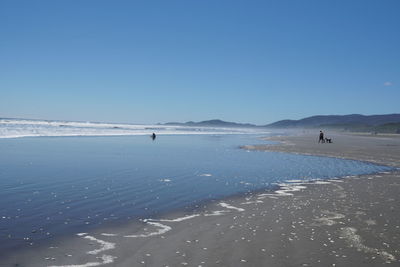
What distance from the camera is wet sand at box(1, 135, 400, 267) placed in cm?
743

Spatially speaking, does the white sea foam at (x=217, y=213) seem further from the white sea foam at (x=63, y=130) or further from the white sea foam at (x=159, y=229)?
the white sea foam at (x=63, y=130)

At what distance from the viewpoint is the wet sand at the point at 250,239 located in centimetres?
743

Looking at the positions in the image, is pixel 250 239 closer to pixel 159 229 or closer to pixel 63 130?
pixel 159 229

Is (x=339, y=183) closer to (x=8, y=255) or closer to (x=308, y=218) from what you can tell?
(x=308, y=218)

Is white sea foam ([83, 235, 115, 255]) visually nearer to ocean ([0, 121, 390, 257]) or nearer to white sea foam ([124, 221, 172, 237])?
ocean ([0, 121, 390, 257])

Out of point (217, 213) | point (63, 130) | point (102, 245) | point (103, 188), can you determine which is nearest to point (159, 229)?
point (102, 245)

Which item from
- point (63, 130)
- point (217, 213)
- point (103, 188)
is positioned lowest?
point (217, 213)

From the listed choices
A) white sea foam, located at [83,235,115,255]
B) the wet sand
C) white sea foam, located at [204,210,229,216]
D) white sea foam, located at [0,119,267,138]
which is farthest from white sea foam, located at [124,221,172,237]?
white sea foam, located at [0,119,267,138]

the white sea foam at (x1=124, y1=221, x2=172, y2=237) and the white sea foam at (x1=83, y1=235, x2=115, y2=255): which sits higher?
the white sea foam at (x1=83, y1=235, x2=115, y2=255)

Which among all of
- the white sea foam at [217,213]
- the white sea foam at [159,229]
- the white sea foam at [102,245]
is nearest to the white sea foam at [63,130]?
the white sea foam at [217,213]

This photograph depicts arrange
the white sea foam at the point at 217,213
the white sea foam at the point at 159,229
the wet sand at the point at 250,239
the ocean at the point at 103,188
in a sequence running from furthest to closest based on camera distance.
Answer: the white sea foam at the point at 217,213, the ocean at the point at 103,188, the white sea foam at the point at 159,229, the wet sand at the point at 250,239

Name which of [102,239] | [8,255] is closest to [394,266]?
[102,239]

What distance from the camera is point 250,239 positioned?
29.2 feet

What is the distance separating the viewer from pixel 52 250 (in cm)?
787
